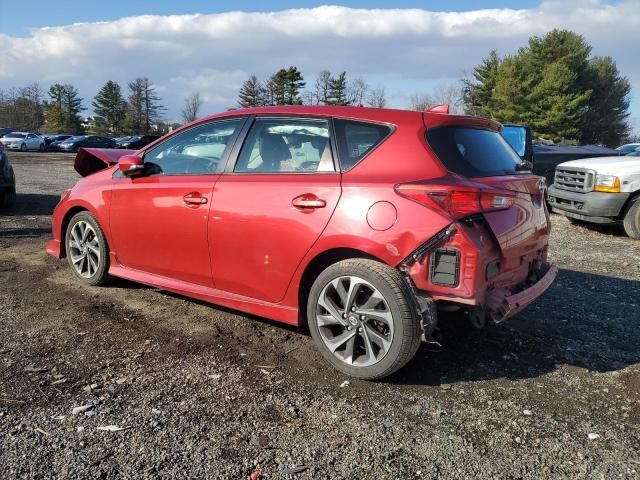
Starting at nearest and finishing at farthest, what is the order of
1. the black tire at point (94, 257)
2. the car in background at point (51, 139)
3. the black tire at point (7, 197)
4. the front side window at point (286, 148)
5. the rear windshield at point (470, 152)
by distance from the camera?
the rear windshield at point (470, 152)
the front side window at point (286, 148)
the black tire at point (94, 257)
the black tire at point (7, 197)
the car in background at point (51, 139)

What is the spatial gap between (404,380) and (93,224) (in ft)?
10.8

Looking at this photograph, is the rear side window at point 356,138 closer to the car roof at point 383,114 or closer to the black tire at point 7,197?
the car roof at point 383,114

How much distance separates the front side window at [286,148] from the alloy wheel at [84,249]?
194 cm

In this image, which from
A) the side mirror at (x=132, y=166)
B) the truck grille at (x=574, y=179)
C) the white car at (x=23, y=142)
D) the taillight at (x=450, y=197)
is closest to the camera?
the taillight at (x=450, y=197)

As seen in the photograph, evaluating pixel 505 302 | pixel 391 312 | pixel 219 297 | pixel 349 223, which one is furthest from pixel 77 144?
pixel 505 302

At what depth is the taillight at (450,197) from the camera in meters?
3.26

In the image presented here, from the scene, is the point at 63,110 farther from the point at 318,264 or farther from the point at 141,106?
the point at 318,264

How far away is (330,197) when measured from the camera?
11.7ft

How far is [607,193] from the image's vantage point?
30.0 feet

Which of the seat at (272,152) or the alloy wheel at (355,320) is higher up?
the seat at (272,152)

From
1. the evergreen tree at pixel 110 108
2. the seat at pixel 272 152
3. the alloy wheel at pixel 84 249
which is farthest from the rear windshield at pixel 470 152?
the evergreen tree at pixel 110 108

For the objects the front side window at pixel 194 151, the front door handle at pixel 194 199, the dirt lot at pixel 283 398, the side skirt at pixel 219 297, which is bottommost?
A: the dirt lot at pixel 283 398

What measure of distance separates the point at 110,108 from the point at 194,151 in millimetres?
88699

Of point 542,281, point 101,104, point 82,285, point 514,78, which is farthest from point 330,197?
point 101,104
